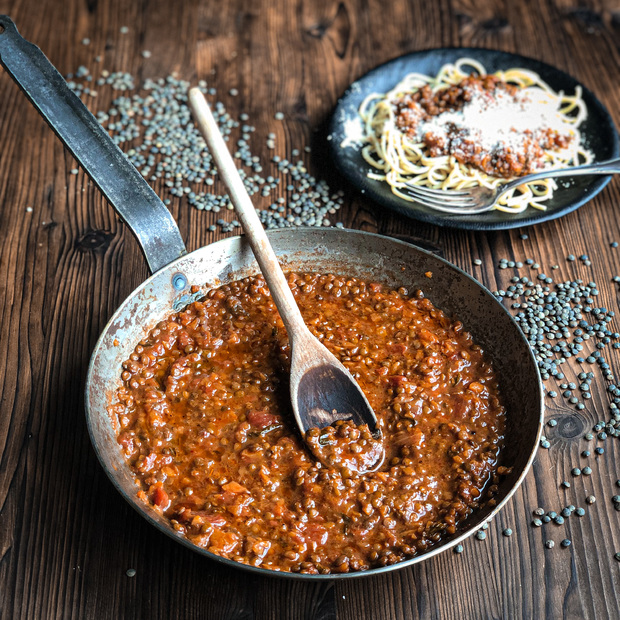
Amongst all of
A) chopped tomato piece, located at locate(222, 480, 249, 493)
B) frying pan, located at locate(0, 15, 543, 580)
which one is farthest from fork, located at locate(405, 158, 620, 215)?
chopped tomato piece, located at locate(222, 480, 249, 493)

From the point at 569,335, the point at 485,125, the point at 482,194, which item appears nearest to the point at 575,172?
the point at 482,194

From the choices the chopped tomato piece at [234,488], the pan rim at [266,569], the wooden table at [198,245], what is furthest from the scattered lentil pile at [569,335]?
the chopped tomato piece at [234,488]

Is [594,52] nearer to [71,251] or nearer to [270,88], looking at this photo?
[270,88]

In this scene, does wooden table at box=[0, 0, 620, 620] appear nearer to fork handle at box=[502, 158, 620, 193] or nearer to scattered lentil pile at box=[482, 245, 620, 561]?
scattered lentil pile at box=[482, 245, 620, 561]

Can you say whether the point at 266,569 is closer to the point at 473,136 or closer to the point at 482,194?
the point at 482,194

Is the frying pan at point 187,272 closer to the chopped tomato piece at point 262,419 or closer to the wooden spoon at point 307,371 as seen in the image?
the wooden spoon at point 307,371
